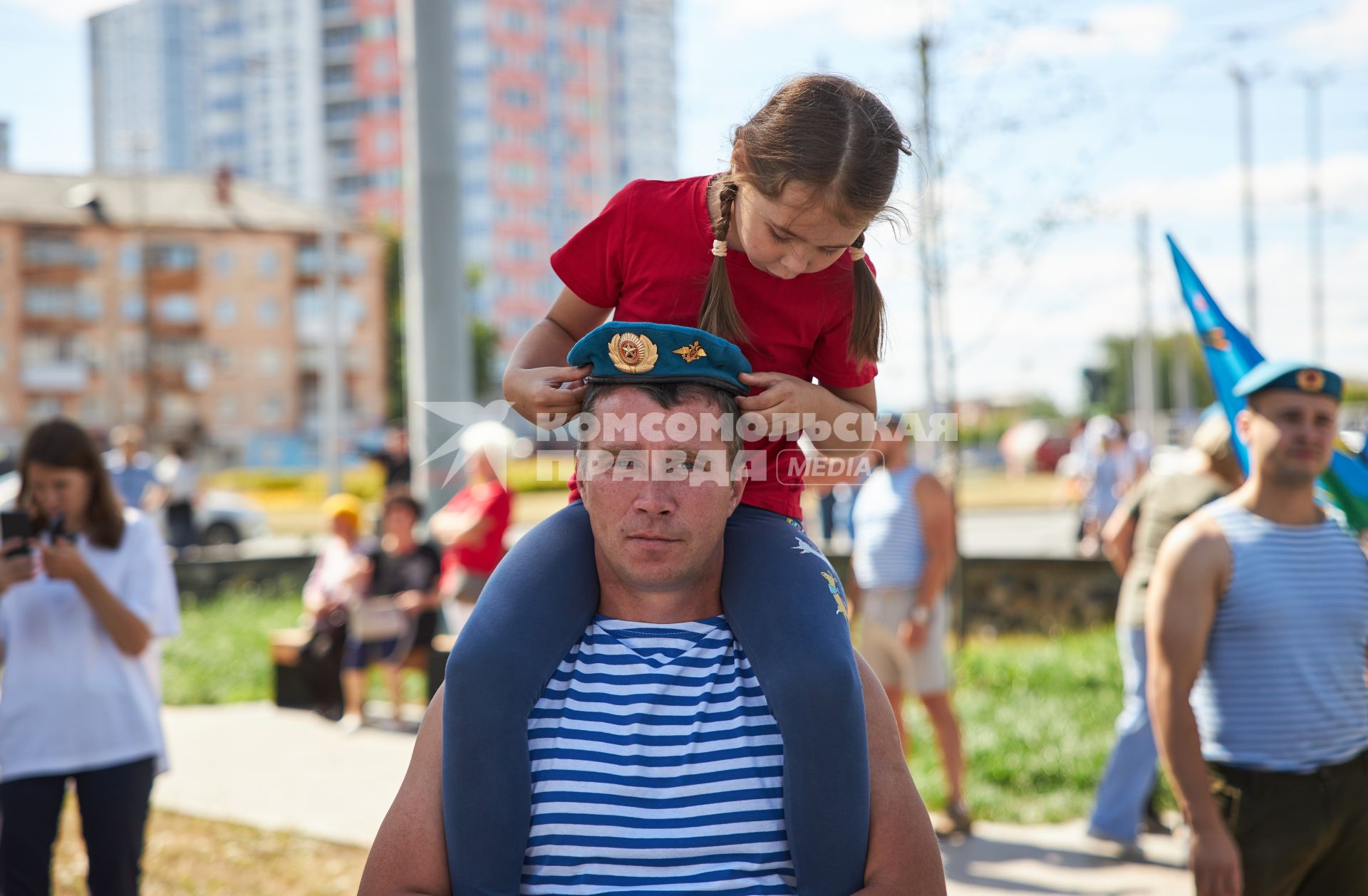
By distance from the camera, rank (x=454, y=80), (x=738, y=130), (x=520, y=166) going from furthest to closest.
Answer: (x=520, y=166) < (x=454, y=80) < (x=738, y=130)

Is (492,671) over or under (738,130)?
under

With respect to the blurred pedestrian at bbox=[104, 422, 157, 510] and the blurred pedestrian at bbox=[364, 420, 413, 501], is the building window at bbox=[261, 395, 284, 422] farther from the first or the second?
the blurred pedestrian at bbox=[364, 420, 413, 501]

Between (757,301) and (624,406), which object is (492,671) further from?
(757,301)

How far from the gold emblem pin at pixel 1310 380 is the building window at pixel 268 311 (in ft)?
221

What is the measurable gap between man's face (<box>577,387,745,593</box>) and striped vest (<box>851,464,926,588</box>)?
4.14 meters

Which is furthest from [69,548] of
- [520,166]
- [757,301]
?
[520,166]

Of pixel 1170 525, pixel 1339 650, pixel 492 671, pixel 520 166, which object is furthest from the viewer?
pixel 520 166

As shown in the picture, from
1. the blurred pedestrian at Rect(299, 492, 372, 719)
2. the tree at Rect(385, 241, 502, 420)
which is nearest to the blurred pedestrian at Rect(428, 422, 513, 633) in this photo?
the blurred pedestrian at Rect(299, 492, 372, 719)

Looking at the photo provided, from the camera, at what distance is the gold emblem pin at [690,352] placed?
2369mm

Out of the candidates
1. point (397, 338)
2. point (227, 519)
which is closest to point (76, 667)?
point (227, 519)

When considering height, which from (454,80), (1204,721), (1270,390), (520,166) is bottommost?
(1204,721)

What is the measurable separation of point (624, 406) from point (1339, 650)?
7.85ft

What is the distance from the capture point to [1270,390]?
11.5ft

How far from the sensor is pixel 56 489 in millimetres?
4125
